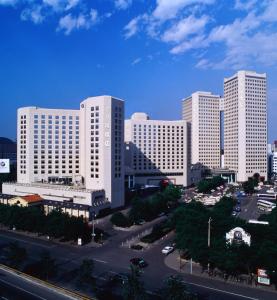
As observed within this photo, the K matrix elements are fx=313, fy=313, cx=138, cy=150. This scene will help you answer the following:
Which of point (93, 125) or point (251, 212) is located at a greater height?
point (93, 125)

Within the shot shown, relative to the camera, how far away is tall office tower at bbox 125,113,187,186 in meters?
109

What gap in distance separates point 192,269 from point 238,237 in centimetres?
618

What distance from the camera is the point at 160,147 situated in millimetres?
110438

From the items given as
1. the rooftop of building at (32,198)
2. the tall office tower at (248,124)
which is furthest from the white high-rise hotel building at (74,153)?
the tall office tower at (248,124)

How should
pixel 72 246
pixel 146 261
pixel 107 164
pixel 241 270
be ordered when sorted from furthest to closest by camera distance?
1. pixel 107 164
2. pixel 72 246
3. pixel 146 261
4. pixel 241 270

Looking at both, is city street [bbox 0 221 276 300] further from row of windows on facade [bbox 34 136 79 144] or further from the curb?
row of windows on facade [bbox 34 136 79 144]

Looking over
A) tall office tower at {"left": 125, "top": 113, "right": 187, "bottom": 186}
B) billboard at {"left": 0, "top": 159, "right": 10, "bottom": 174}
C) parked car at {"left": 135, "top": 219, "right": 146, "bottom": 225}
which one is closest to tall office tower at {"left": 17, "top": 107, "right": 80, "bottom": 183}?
tall office tower at {"left": 125, "top": 113, "right": 187, "bottom": 186}

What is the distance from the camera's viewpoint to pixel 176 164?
362 feet

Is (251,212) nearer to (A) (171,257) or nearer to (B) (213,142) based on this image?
(A) (171,257)

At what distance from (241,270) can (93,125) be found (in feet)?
147

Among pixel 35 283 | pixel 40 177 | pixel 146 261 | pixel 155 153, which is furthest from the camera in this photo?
pixel 155 153

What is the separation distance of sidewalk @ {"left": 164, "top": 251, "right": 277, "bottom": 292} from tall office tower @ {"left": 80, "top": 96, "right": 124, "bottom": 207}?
2828cm

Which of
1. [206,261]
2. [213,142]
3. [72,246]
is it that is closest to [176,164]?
[213,142]

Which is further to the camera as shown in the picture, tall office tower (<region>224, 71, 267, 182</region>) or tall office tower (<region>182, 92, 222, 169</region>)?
tall office tower (<region>182, 92, 222, 169</region>)
